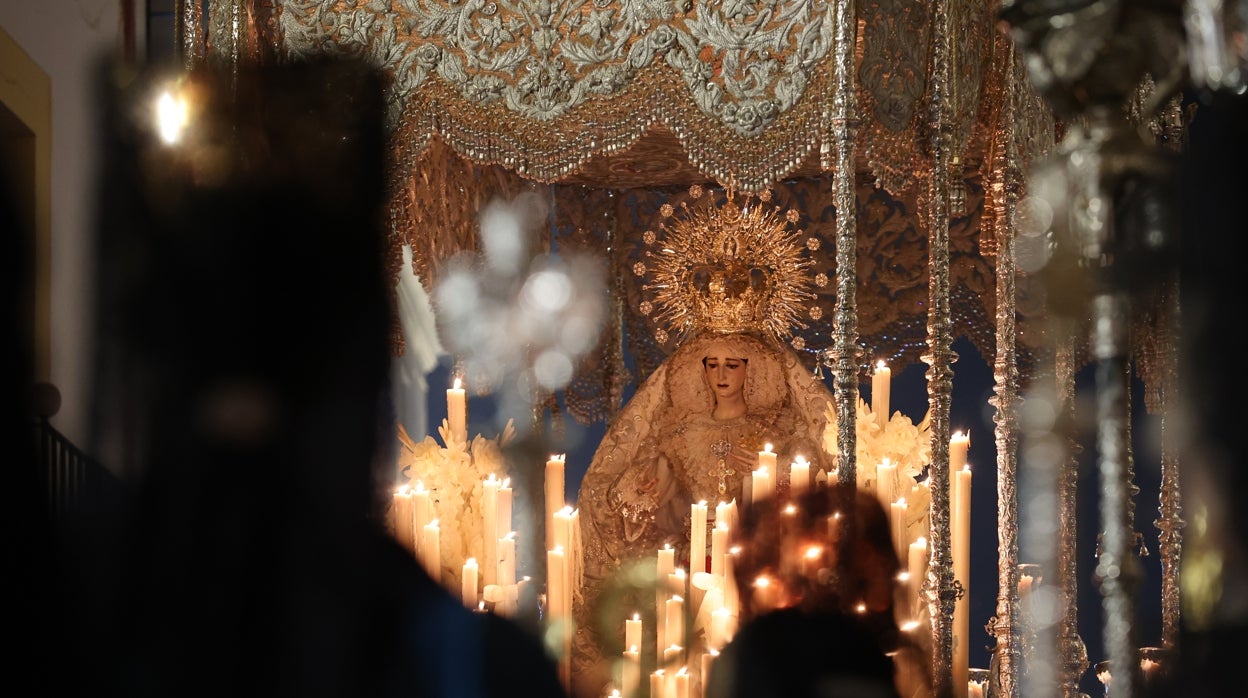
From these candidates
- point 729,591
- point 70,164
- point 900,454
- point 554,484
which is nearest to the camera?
point 70,164

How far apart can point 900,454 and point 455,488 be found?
1.26 metres

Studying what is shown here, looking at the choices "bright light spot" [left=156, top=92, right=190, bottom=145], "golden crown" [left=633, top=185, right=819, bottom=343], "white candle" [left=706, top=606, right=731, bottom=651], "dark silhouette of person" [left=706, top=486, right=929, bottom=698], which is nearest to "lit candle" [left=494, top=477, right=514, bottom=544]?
"white candle" [left=706, top=606, right=731, bottom=651]

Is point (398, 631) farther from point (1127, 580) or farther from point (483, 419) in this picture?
point (483, 419)

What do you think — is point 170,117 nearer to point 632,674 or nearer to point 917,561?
point 632,674

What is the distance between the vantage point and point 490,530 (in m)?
3.52

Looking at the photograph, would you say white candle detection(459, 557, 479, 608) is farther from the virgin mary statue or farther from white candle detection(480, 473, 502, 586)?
the virgin mary statue

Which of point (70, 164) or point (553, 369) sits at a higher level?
point (70, 164)

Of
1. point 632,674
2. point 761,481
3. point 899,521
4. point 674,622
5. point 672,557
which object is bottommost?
point 632,674

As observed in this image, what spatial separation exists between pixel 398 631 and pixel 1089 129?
2.44ft

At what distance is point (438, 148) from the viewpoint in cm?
424

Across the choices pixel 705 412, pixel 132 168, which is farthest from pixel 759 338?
pixel 132 168

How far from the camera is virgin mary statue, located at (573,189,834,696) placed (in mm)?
4336

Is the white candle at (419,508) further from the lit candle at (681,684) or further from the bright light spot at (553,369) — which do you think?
the bright light spot at (553,369)

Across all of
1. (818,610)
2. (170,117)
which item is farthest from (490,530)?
(170,117)
